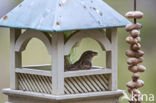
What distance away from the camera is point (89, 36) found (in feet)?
7.95

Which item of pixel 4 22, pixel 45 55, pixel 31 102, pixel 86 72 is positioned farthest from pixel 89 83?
pixel 45 55

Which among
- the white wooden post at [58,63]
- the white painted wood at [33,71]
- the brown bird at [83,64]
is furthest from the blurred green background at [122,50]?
the white wooden post at [58,63]

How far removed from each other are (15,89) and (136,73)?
67 cm

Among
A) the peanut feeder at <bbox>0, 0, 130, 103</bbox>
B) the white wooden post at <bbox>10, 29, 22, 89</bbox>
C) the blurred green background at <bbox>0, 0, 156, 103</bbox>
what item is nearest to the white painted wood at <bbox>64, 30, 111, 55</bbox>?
the peanut feeder at <bbox>0, 0, 130, 103</bbox>

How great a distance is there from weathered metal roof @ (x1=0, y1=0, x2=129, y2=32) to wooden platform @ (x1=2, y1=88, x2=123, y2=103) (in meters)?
0.29

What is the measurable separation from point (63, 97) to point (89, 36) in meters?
0.28

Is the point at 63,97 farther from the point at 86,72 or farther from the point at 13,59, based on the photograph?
the point at 13,59

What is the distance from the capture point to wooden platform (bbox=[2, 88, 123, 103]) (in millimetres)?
2365

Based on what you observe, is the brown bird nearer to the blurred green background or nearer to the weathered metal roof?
the weathered metal roof

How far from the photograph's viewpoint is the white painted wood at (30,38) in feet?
7.84

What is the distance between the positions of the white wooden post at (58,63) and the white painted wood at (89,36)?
3cm

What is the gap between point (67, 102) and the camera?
239 cm

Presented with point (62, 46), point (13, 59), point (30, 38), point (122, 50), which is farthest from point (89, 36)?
point (122, 50)

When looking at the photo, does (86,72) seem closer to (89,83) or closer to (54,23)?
(89,83)
